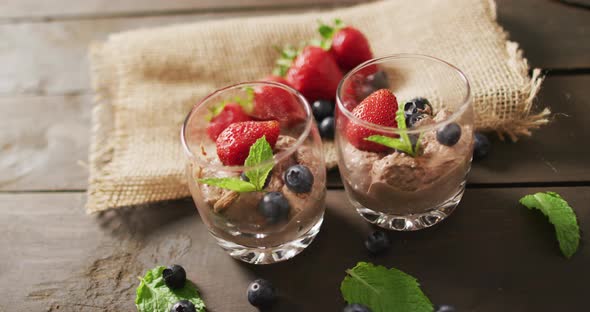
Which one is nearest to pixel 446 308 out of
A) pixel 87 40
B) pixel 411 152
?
pixel 411 152

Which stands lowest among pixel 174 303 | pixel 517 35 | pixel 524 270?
pixel 174 303

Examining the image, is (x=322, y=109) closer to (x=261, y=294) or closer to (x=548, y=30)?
(x=261, y=294)

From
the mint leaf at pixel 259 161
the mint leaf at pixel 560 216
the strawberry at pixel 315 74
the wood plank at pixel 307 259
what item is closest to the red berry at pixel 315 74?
the strawberry at pixel 315 74

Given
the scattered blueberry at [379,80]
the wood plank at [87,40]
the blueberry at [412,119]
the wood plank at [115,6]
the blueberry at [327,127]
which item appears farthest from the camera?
the wood plank at [115,6]

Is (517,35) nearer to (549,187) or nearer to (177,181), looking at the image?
(549,187)

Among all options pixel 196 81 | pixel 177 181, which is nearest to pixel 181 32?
pixel 196 81

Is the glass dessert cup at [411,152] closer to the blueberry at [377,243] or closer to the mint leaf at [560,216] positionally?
the blueberry at [377,243]

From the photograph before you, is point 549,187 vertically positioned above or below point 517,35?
below

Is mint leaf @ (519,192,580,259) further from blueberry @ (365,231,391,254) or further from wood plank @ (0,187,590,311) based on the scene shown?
blueberry @ (365,231,391,254)
